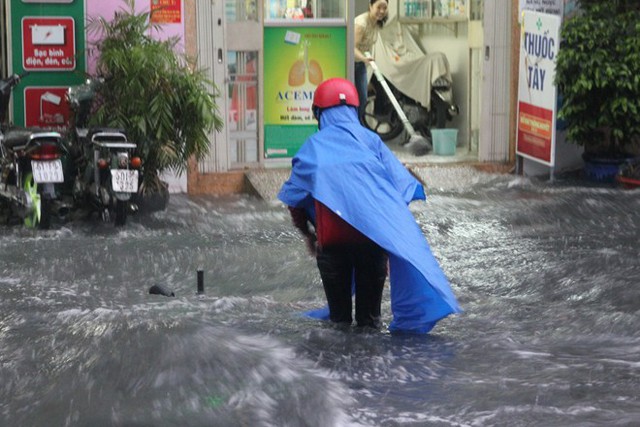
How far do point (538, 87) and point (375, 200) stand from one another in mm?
7100

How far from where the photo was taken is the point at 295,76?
14.2 m

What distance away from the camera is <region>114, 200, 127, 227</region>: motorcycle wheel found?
38.2 ft

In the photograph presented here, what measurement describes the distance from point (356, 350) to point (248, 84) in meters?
6.78

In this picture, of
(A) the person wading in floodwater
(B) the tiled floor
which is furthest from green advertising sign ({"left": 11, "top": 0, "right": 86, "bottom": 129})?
(A) the person wading in floodwater

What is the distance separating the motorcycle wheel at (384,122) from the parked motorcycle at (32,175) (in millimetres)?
5427

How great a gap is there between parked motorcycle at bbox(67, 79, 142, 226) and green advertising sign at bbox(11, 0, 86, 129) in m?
0.62

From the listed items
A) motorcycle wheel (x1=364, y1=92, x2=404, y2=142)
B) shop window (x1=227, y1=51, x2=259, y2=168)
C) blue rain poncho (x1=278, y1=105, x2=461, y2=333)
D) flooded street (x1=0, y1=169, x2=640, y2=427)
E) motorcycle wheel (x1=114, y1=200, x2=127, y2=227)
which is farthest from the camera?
motorcycle wheel (x1=364, y1=92, x2=404, y2=142)

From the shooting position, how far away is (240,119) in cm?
1405

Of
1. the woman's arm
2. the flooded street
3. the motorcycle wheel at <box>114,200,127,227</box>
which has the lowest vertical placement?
the flooded street

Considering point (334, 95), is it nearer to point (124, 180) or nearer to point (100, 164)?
point (124, 180)

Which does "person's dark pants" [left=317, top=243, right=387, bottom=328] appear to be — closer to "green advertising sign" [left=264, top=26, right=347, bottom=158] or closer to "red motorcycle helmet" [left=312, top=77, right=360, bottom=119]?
"red motorcycle helmet" [left=312, top=77, right=360, bottom=119]

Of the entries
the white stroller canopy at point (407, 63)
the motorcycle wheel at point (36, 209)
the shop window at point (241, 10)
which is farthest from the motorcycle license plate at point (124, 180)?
the white stroller canopy at point (407, 63)

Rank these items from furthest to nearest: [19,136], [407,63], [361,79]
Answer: [407,63]
[361,79]
[19,136]

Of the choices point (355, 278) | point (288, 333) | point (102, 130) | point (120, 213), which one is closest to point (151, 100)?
point (102, 130)
